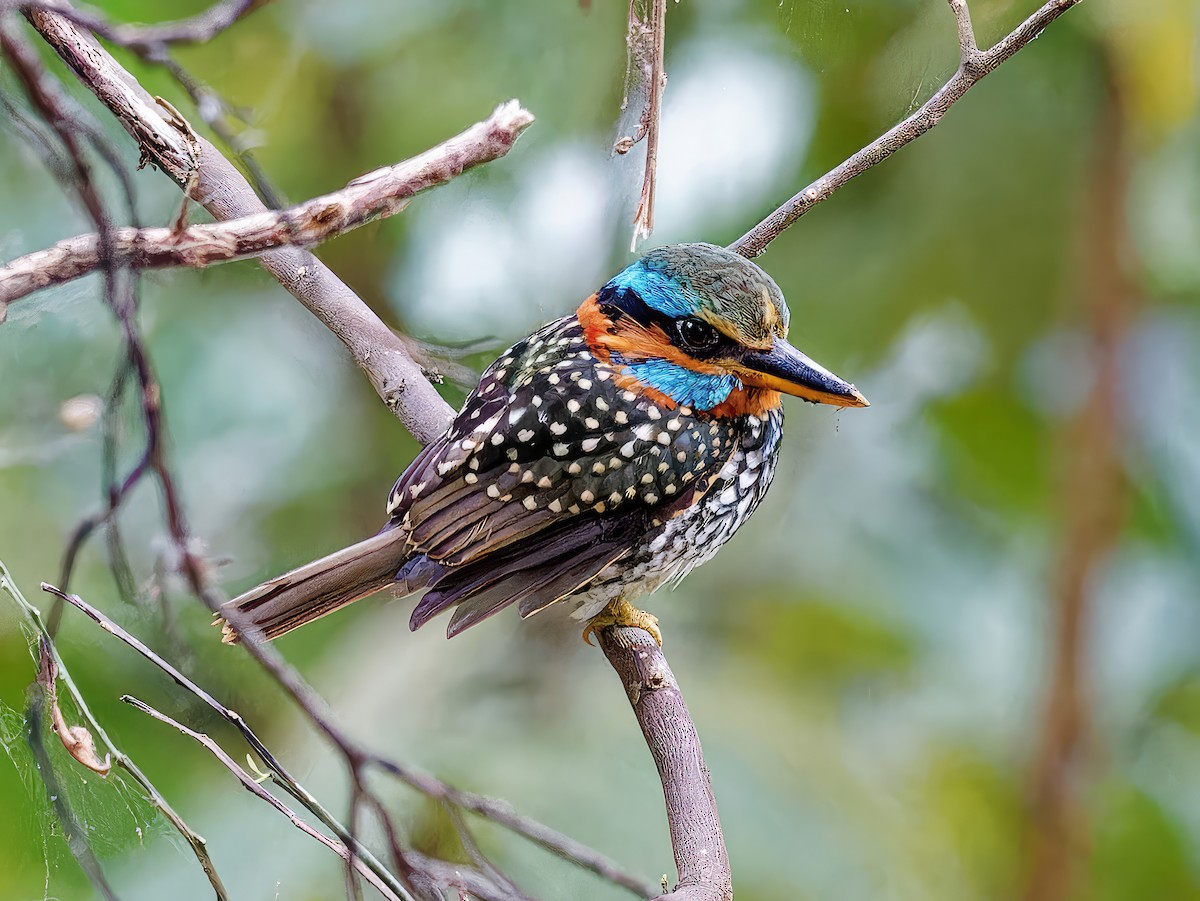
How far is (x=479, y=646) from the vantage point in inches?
42.8

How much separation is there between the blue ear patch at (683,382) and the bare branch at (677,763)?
0.27 metres

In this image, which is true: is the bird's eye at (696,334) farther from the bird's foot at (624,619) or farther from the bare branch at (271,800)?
the bare branch at (271,800)

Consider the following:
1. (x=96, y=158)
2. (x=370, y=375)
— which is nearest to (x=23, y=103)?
(x=96, y=158)

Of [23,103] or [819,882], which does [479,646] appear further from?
[23,103]

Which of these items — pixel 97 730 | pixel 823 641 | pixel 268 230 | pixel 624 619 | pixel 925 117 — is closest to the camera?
pixel 268 230

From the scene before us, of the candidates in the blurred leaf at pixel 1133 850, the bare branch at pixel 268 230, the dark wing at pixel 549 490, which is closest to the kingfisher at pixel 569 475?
the dark wing at pixel 549 490

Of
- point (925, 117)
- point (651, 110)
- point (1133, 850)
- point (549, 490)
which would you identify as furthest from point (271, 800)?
point (1133, 850)

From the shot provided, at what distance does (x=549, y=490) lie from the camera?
0.84 m

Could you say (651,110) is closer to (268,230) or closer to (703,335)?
(703,335)

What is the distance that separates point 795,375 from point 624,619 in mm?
365

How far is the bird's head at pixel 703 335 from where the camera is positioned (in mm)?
763

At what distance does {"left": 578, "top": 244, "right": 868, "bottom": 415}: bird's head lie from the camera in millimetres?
763

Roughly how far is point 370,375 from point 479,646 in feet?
1.02

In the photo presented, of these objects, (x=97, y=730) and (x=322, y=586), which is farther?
(x=322, y=586)
